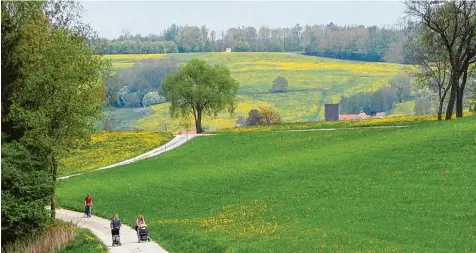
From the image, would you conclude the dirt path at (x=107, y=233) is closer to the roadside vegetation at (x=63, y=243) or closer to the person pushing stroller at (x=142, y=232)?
the person pushing stroller at (x=142, y=232)

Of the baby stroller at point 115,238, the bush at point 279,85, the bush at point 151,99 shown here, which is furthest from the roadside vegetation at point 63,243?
the bush at point 279,85

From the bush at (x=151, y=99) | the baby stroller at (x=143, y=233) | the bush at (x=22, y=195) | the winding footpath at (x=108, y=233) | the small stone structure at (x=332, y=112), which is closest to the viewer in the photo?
the winding footpath at (x=108, y=233)

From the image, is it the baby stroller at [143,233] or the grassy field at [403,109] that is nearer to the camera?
the baby stroller at [143,233]

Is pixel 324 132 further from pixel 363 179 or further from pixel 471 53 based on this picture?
pixel 363 179

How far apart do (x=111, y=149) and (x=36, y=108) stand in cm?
3811

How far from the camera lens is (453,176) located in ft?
119

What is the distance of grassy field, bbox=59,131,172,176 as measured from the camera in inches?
2835

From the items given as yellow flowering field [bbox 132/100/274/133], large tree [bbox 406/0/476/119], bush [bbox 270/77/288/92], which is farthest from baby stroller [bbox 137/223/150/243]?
bush [bbox 270/77/288/92]

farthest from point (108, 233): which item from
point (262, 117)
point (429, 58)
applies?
point (262, 117)

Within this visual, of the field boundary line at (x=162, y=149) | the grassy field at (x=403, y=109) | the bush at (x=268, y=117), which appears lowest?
the grassy field at (x=403, y=109)

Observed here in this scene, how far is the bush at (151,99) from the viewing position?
19150cm

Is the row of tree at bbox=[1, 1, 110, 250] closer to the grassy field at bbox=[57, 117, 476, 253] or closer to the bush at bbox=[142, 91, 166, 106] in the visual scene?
the grassy field at bbox=[57, 117, 476, 253]

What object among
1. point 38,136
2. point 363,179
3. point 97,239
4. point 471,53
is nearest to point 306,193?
point 363,179

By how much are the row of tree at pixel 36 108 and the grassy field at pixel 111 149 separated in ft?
78.3
